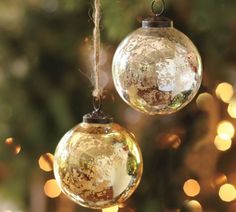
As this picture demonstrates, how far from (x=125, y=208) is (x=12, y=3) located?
0.48 metres

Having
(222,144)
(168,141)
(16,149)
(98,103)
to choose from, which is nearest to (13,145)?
(16,149)

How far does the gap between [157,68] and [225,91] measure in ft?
2.03

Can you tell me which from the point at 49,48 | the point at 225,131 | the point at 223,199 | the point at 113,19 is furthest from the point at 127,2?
the point at 223,199

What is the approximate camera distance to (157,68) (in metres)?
0.79

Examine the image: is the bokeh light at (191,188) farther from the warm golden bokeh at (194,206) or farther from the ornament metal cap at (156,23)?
the ornament metal cap at (156,23)

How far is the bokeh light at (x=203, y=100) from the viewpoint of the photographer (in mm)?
1372

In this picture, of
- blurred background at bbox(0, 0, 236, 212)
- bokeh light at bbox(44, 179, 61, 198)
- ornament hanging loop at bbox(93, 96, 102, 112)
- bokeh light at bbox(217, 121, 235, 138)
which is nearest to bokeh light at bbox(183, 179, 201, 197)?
blurred background at bbox(0, 0, 236, 212)

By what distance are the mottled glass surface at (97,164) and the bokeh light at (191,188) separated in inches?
23.2

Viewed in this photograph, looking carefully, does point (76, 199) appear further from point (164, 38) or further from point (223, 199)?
point (223, 199)

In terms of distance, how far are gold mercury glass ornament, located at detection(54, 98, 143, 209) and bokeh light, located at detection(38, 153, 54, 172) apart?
22.3 inches

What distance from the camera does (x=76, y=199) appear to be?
0.82m

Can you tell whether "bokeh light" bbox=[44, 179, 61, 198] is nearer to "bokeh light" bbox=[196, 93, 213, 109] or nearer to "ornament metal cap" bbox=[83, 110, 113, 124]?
"bokeh light" bbox=[196, 93, 213, 109]

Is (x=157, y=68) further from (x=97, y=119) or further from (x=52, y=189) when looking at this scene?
(x=52, y=189)

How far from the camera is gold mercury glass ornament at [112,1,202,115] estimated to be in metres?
0.79
